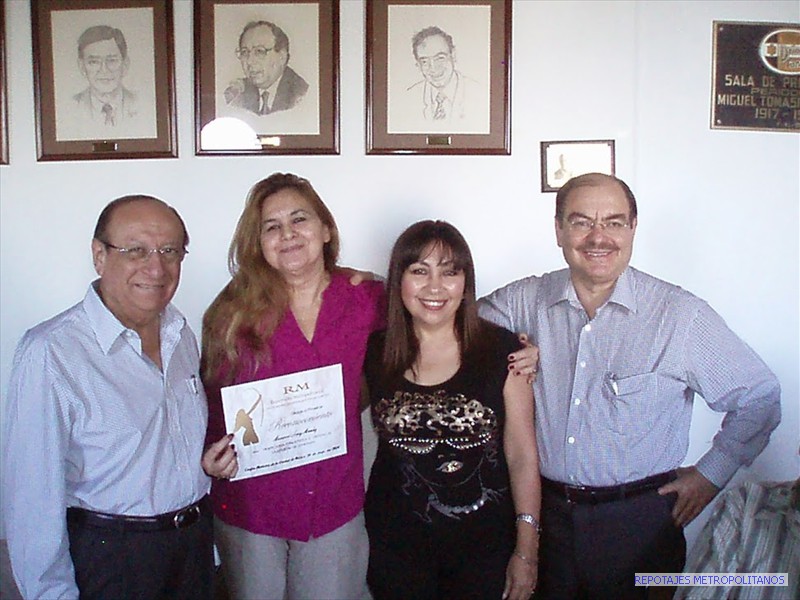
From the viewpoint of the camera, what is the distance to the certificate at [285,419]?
1721 millimetres

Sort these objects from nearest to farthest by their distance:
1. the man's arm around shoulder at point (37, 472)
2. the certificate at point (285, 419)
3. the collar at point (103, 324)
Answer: the man's arm around shoulder at point (37, 472), the collar at point (103, 324), the certificate at point (285, 419)

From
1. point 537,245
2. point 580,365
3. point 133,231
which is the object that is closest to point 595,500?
point 580,365

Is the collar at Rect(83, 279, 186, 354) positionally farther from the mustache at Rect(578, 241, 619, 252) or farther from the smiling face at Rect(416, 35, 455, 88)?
the smiling face at Rect(416, 35, 455, 88)

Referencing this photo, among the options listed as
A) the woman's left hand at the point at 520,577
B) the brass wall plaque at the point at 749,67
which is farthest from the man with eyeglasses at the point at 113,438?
the brass wall plaque at the point at 749,67

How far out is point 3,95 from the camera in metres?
2.54

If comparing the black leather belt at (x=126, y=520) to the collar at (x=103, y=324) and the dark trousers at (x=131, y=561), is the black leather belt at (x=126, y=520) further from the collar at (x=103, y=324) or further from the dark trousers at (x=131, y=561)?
the collar at (x=103, y=324)

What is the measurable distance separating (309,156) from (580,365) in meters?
1.35

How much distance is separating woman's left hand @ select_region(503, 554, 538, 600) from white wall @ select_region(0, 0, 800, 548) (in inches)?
44.3

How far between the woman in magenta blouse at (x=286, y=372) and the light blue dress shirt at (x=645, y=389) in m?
0.58

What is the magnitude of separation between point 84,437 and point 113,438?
6 cm

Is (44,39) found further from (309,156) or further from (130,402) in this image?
(130,402)

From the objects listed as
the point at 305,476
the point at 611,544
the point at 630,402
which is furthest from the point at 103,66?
the point at 611,544

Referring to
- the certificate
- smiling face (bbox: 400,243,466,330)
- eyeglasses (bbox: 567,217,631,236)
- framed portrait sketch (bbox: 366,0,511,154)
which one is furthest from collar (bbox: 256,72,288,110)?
eyeglasses (bbox: 567,217,631,236)

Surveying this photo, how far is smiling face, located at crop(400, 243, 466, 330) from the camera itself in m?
1.79
